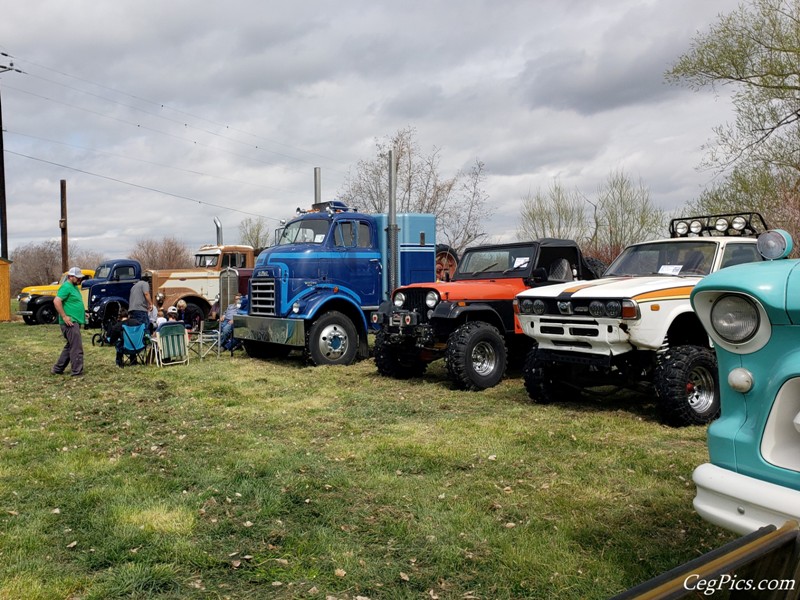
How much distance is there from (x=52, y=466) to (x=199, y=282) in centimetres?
1416

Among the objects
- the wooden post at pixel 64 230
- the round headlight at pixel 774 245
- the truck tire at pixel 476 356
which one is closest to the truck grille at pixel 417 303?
the truck tire at pixel 476 356

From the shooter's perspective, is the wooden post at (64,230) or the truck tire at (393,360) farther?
the wooden post at (64,230)

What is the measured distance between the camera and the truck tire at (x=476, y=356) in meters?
8.43

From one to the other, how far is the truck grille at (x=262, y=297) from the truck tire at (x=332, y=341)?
3.32ft

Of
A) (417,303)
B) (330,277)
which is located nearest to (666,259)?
(417,303)

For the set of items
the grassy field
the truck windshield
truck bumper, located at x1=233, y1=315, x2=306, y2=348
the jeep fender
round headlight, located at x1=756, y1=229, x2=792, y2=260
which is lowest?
the grassy field

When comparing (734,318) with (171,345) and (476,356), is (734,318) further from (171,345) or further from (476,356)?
(171,345)

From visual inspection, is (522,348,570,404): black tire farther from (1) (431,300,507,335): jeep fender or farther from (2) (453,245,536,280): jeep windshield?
(2) (453,245,536,280): jeep windshield

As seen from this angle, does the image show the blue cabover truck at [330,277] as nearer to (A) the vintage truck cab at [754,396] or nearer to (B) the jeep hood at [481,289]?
(B) the jeep hood at [481,289]

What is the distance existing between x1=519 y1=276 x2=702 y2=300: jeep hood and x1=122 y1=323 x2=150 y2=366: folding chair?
7.48 metres

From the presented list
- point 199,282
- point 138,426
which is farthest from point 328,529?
point 199,282

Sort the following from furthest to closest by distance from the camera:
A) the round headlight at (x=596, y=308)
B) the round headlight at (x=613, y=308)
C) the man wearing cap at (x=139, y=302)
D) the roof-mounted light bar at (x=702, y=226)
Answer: the man wearing cap at (x=139, y=302), the roof-mounted light bar at (x=702, y=226), the round headlight at (x=596, y=308), the round headlight at (x=613, y=308)

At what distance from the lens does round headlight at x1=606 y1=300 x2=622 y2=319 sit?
630cm

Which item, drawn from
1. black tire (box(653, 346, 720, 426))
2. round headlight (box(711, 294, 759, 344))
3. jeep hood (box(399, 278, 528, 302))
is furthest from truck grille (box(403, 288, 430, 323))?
round headlight (box(711, 294, 759, 344))
